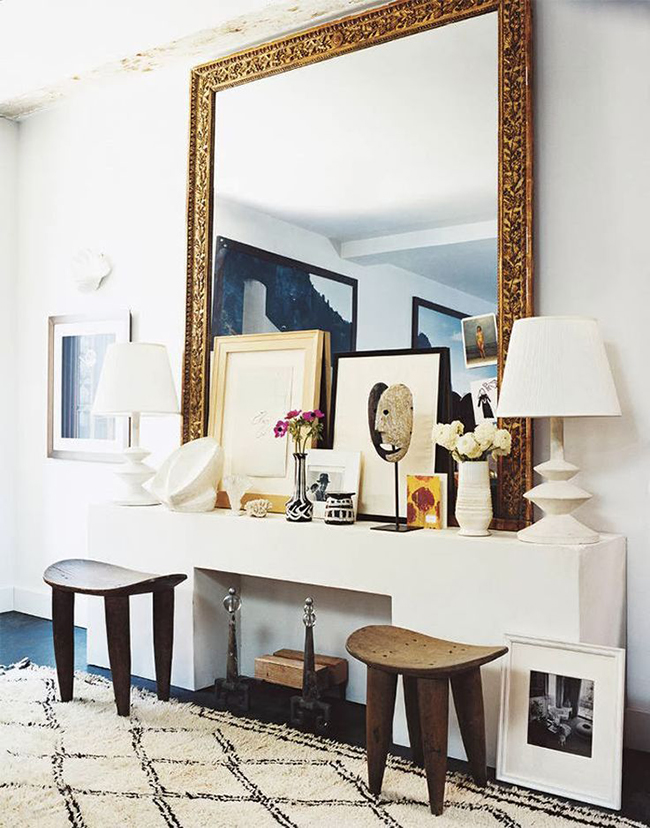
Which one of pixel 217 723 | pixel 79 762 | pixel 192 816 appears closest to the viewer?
pixel 192 816

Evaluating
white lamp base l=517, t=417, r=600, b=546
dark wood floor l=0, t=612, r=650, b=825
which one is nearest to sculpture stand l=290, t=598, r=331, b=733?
dark wood floor l=0, t=612, r=650, b=825

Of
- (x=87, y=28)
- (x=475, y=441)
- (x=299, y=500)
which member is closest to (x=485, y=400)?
(x=475, y=441)

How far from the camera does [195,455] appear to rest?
352 centimetres

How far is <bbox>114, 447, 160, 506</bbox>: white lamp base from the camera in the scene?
3584 millimetres

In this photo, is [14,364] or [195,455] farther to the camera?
[14,364]

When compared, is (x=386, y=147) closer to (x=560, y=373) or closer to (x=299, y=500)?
(x=560, y=373)

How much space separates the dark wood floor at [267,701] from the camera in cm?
243

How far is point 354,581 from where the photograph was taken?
2.87 metres

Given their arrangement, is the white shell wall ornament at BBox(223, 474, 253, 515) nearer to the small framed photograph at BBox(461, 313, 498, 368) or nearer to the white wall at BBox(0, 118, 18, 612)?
the small framed photograph at BBox(461, 313, 498, 368)

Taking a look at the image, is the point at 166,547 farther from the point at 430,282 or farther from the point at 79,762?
the point at 430,282

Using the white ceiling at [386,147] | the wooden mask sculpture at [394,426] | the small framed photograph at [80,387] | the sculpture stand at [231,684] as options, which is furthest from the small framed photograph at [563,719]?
the small framed photograph at [80,387]

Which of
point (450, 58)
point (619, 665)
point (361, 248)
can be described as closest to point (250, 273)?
point (361, 248)

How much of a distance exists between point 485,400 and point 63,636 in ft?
5.65

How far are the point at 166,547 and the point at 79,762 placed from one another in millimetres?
961
